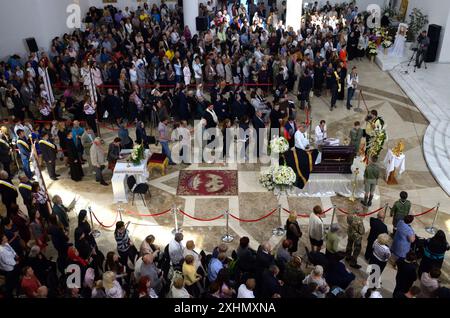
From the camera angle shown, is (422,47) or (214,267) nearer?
(214,267)

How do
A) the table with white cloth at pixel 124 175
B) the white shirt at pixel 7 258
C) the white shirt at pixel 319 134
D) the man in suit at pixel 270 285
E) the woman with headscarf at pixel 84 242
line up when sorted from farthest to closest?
1. the white shirt at pixel 319 134
2. the table with white cloth at pixel 124 175
3. the woman with headscarf at pixel 84 242
4. the white shirt at pixel 7 258
5. the man in suit at pixel 270 285

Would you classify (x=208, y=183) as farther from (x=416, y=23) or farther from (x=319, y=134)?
(x=416, y=23)

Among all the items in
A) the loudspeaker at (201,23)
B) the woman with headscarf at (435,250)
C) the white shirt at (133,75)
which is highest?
the loudspeaker at (201,23)

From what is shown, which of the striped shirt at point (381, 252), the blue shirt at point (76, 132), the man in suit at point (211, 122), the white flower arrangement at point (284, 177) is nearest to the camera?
the striped shirt at point (381, 252)

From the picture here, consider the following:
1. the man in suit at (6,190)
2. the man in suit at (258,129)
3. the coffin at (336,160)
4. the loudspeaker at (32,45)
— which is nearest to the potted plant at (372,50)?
the man in suit at (258,129)

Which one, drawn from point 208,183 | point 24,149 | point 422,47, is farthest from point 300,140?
point 422,47

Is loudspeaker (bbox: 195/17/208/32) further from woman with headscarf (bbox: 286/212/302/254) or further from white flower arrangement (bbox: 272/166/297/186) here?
woman with headscarf (bbox: 286/212/302/254)

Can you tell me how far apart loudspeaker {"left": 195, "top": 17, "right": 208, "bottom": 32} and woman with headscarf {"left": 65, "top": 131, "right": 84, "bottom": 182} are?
37.4 ft

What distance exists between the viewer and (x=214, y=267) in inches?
287

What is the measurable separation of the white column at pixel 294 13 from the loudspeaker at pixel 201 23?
3748 mm

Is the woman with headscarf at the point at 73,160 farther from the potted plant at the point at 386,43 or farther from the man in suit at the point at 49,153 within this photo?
the potted plant at the point at 386,43

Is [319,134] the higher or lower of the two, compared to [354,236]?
higher

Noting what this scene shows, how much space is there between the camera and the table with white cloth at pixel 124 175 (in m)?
10.8

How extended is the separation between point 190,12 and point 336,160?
41.0 feet
